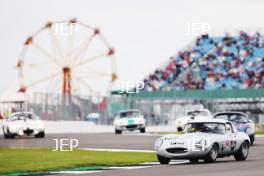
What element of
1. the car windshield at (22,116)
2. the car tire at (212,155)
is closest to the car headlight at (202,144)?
the car tire at (212,155)

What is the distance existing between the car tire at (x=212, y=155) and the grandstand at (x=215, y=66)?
56312mm

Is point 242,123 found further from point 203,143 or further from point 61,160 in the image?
point 203,143

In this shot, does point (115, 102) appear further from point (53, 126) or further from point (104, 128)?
point (53, 126)

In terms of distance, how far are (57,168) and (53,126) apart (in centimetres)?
3432

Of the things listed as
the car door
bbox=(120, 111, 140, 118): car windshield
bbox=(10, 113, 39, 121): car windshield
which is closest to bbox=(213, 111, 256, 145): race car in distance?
the car door

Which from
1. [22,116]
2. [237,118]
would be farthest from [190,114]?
[237,118]

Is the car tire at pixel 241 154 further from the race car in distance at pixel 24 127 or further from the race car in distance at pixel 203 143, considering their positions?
the race car in distance at pixel 24 127

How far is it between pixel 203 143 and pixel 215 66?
200ft

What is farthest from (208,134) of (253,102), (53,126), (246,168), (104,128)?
(253,102)

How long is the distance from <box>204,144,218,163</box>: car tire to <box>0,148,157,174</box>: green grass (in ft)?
5.93

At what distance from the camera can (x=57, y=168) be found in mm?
18109

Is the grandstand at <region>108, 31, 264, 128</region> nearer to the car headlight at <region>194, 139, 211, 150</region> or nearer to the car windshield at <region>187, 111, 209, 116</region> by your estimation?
the car windshield at <region>187, 111, 209, 116</region>

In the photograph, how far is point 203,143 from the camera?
63.1ft

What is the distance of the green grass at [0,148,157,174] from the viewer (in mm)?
18266
